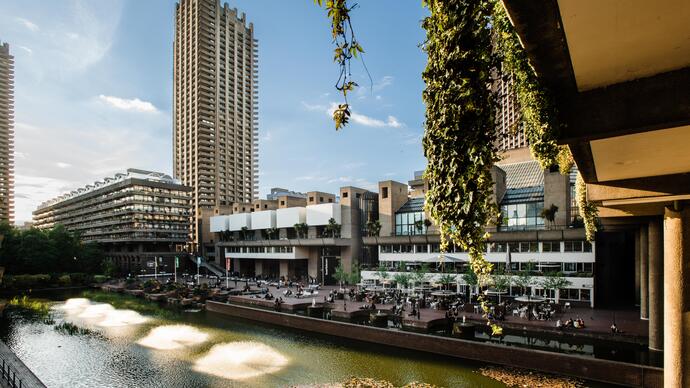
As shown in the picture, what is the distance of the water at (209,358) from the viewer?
20109mm

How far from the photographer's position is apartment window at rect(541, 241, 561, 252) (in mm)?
36491

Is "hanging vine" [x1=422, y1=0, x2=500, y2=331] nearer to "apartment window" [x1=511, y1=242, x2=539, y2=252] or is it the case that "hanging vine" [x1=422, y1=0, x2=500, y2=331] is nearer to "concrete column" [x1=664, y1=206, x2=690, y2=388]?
"concrete column" [x1=664, y1=206, x2=690, y2=388]

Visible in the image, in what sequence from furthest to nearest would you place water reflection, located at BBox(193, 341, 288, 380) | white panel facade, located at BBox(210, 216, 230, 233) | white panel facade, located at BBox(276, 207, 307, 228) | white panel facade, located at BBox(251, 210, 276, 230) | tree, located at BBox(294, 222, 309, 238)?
white panel facade, located at BBox(210, 216, 230, 233) → white panel facade, located at BBox(251, 210, 276, 230) → white panel facade, located at BBox(276, 207, 307, 228) → tree, located at BBox(294, 222, 309, 238) → water reflection, located at BBox(193, 341, 288, 380)

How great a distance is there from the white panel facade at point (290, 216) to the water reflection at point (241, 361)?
37.5 metres

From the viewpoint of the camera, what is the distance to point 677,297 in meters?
11.2

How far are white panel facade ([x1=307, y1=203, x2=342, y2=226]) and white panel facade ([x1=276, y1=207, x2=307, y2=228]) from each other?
2.57 meters

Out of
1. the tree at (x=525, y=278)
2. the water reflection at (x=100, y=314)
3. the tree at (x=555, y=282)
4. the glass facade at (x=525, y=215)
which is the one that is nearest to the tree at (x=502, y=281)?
the tree at (x=525, y=278)

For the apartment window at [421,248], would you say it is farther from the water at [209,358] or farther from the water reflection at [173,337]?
the water reflection at [173,337]

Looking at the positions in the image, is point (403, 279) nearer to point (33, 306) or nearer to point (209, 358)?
point (209, 358)

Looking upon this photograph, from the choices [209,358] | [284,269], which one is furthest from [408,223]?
[209,358]

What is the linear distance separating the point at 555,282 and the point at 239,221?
55.4 meters

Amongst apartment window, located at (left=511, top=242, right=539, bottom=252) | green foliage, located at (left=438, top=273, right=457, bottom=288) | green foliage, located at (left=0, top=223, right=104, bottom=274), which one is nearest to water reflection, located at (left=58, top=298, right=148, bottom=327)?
green foliage, located at (left=0, top=223, right=104, bottom=274)

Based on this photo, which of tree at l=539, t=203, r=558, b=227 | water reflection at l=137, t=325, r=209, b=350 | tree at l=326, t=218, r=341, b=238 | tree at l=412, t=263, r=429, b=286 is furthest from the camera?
tree at l=326, t=218, r=341, b=238

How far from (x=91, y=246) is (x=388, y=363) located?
7599 centimetres
